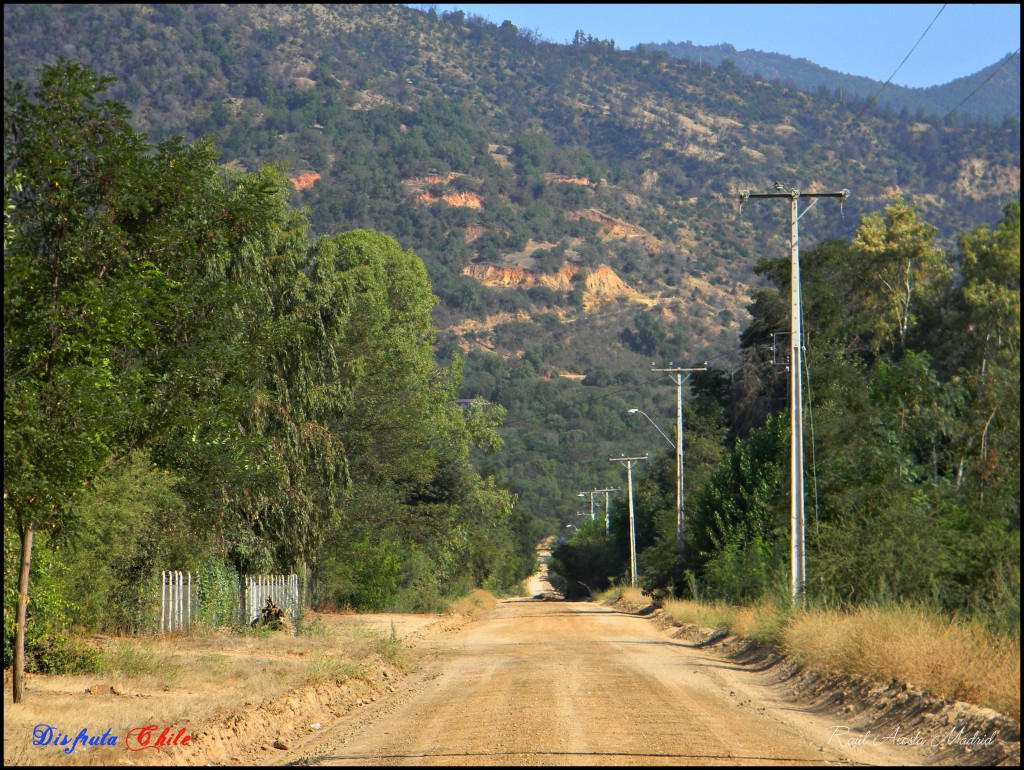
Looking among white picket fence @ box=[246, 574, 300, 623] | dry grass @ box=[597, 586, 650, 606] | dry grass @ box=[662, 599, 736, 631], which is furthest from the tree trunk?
dry grass @ box=[597, 586, 650, 606]

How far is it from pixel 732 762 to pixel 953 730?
2962 mm

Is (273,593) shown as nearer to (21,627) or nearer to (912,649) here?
(21,627)

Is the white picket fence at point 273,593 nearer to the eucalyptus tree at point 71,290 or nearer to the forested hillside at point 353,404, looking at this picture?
the forested hillside at point 353,404

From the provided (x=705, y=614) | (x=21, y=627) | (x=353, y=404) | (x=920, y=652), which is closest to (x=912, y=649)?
(x=920, y=652)

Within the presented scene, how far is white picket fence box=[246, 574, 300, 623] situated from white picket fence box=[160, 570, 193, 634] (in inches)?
167

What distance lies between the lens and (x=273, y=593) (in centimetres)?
3312

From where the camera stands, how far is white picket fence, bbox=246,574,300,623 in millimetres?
30828

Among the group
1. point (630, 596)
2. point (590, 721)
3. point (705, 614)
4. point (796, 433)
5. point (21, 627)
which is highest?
point (796, 433)

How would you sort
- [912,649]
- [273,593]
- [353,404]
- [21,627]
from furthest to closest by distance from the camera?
[353,404], [273,593], [912,649], [21,627]

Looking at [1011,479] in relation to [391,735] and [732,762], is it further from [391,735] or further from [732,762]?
[391,735]

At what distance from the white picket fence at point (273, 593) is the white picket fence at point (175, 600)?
4.24 m

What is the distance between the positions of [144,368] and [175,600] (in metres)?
12.0

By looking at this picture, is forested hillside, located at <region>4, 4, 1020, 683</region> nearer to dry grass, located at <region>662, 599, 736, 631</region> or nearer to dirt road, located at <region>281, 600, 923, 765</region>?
dry grass, located at <region>662, 599, 736, 631</region>

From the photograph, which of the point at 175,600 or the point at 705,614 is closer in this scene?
the point at 175,600
